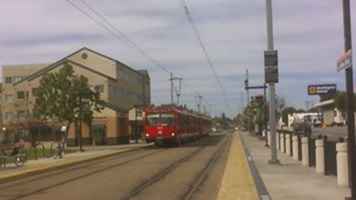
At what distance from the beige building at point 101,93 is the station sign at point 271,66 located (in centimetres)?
4936

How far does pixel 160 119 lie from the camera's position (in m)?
59.5

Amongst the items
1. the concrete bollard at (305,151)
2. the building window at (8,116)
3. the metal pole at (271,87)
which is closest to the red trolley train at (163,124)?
the metal pole at (271,87)

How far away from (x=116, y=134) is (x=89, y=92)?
20490mm

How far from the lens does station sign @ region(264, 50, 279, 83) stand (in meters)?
29.0

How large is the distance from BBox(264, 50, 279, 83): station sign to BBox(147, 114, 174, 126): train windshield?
98.8 feet

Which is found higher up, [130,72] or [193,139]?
[130,72]

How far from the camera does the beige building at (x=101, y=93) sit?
8544cm

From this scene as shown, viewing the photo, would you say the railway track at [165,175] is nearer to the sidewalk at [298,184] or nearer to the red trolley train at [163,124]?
the sidewalk at [298,184]

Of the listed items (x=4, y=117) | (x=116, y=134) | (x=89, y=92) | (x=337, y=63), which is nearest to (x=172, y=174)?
(x=337, y=63)

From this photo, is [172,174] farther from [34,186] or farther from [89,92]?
[89,92]

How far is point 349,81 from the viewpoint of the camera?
1333 centimetres

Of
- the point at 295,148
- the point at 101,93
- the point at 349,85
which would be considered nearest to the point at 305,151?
the point at 295,148

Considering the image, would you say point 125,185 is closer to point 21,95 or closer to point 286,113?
point 21,95

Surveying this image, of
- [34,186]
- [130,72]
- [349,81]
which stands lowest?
[34,186]
